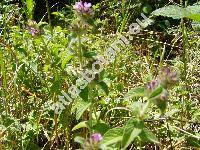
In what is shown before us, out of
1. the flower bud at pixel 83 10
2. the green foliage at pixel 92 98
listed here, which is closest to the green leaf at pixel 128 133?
the green foliage at pixel 92 98

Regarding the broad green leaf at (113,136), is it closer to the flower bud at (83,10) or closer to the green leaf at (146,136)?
the green leaf at (146,136)

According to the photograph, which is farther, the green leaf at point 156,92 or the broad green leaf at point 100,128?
the broad green leaf at point 100,128

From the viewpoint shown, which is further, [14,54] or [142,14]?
[142,14]

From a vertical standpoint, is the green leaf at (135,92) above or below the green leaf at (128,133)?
above

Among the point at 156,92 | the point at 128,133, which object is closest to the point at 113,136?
the point at 128,133

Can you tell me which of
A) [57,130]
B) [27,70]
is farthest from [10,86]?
[57,130]

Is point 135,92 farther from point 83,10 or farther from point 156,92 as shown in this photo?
point 83,10

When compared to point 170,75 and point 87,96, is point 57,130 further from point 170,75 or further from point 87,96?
point 170,75

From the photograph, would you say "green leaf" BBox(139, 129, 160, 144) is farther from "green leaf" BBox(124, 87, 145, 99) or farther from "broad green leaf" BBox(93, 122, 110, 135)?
"broad green leaf" BBox(93, 122, 110, 135)
